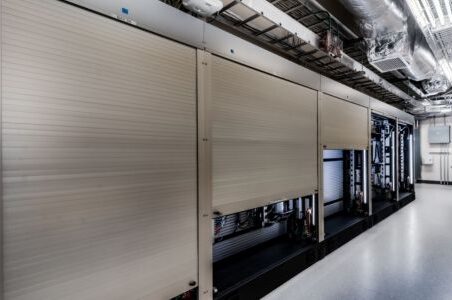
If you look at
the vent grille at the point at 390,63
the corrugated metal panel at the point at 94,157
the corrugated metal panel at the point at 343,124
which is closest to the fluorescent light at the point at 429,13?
the vent grille at the point at 390,63

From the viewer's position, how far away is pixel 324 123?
3521 millimetres

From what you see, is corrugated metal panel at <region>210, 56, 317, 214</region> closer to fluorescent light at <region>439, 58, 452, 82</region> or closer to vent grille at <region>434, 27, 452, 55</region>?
vent grille at <region>434, 27, 452, 55</region>

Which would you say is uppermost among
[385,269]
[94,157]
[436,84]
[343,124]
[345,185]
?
[436,84]

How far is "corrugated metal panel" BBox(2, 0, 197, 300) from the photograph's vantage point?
1.23 meters

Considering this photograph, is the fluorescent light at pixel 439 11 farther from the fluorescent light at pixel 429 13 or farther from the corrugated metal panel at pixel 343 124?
the corrugated metal panel at pixel 343 124

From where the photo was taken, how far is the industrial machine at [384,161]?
643cm

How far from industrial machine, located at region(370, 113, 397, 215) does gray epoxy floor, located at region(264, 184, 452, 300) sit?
1.50 meters

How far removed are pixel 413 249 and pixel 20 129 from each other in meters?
4.79

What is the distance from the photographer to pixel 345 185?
5.13 meters

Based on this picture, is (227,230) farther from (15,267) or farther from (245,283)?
(15,267)

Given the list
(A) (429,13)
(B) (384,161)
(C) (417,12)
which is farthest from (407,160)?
(C) (417,12)

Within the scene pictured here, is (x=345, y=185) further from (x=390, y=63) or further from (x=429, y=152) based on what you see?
(x=429, y=152)

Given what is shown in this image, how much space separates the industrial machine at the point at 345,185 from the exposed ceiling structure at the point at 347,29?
154cm

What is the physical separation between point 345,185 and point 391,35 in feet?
9.52
